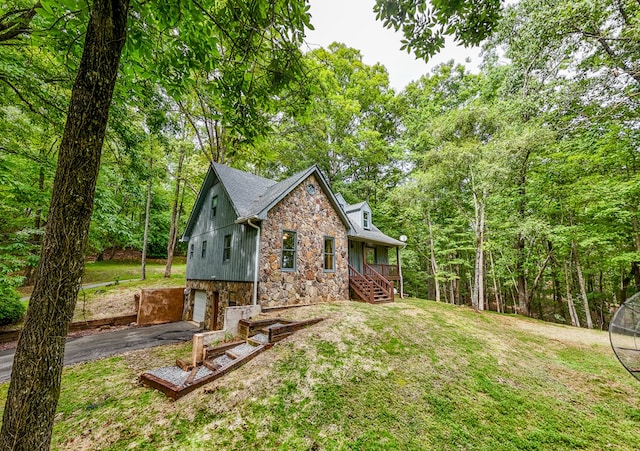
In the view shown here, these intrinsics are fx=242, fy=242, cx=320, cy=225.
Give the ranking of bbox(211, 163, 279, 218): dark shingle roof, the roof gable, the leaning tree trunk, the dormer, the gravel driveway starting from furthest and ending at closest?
the dormer → bbox(211, 163, 279, 218): dark shingle roof → the roof gable → the gravel driveway → the leaning tree trunk

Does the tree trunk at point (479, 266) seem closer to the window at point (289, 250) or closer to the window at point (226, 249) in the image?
the window at point (289, 250)

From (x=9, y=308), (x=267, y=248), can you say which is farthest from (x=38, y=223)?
(x=267, y=248)

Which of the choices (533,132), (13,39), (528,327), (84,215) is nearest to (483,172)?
(533,132)

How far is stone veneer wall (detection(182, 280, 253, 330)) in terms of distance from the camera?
8375 millimetres

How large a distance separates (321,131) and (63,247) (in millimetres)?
17302

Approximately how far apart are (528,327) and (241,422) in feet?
37.2

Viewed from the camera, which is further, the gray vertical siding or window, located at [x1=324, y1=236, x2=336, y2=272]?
window, located at [x1=324, y1=236, x2=336, y2=272]

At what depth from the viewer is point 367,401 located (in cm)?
409

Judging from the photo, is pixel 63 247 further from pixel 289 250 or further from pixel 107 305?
pixel 107 305

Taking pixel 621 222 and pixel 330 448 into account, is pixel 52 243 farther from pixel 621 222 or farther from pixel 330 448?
pixel 621 222

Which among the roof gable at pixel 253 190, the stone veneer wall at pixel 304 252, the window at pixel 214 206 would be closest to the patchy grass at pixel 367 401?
the stone veneer wall at pixel 304 252

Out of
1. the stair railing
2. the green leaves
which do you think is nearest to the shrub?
the stair railing

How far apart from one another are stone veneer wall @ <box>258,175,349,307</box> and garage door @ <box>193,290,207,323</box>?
177 inches

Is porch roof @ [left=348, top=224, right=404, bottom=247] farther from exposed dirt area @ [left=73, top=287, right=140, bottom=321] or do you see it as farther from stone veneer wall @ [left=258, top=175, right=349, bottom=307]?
exposed dirt area @ [left=73, top=287, right=140, bottom=321]
